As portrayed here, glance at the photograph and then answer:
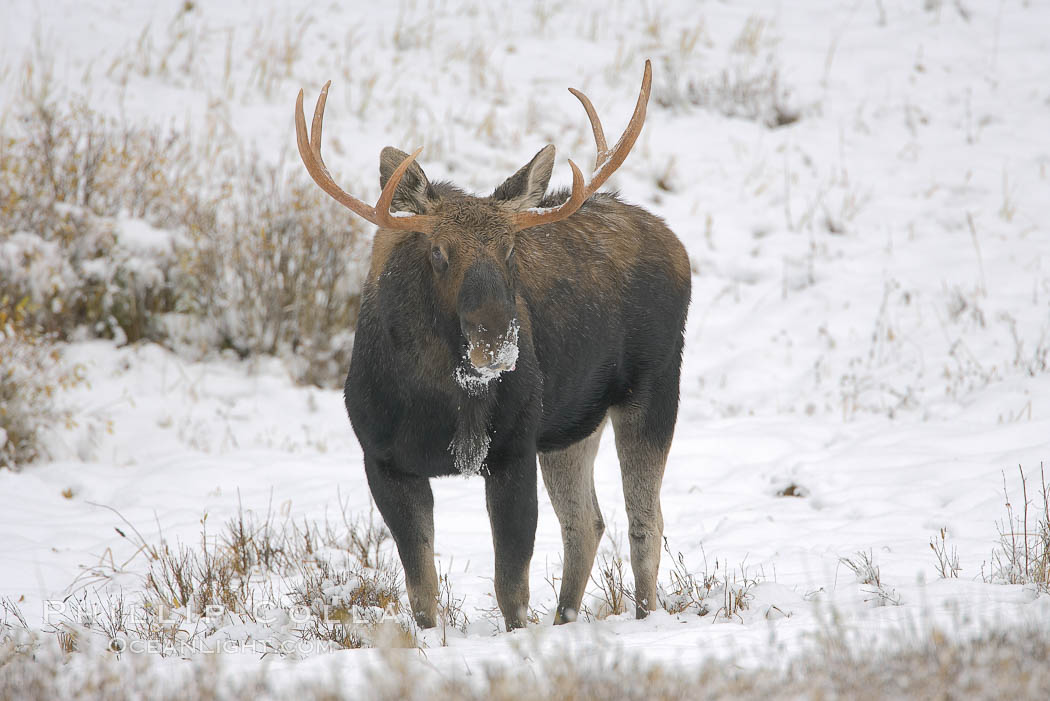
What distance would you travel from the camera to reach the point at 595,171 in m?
4.68

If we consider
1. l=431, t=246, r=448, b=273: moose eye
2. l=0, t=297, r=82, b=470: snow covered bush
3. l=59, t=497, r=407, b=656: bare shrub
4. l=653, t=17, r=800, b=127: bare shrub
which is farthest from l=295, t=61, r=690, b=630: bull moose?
l=653, t=17, r=800, b=127: bare shrub

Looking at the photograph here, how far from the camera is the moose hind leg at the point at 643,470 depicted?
5.27 m

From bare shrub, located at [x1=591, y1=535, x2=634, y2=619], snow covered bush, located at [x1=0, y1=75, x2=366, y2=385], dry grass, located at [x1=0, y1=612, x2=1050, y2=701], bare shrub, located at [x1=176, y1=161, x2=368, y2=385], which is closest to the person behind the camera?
dry grass, located at [x1=0, y1=612, x2=1050, y2=701]

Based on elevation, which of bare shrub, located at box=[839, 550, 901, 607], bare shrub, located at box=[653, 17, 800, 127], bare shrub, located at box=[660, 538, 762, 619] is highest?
bare shrub, located at box=[653, 17, 800, 127]

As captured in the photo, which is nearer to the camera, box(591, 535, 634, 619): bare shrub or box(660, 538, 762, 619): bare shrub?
box(660, 538, 762, 619): bare shrub

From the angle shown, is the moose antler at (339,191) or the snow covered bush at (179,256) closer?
the moose antler at (339,191)

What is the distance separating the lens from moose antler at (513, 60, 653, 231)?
4434mm

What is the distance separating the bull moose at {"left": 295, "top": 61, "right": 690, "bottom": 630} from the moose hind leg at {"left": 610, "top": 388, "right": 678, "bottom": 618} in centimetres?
24

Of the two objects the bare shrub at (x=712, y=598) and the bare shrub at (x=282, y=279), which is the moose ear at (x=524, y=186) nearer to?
the bare shrub at (x=712, y=598)

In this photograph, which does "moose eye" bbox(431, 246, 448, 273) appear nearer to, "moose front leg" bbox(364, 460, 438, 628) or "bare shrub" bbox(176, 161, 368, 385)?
"moose front leg" bbox(364, 460, 438, 628)

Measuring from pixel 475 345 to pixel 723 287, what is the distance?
321 inches

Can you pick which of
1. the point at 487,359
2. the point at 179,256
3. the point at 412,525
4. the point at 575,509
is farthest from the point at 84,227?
the point at 487,359

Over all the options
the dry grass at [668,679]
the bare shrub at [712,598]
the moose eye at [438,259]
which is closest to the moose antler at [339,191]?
the moose eye at [438,259]

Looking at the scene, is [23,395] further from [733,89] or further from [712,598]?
[733,89]
